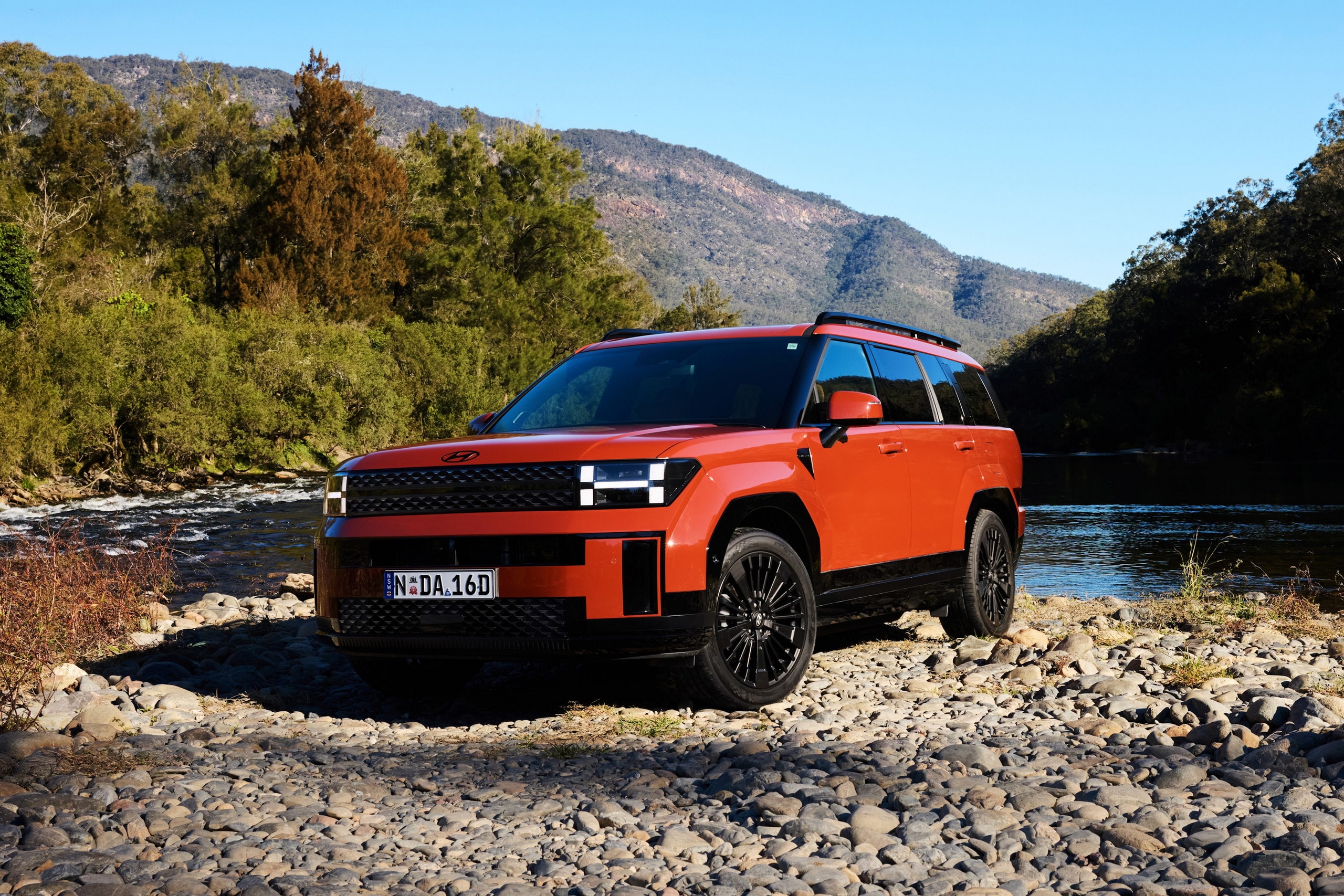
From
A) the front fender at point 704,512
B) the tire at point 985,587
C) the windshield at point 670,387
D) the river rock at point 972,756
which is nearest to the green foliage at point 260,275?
the windshield at point 670,387

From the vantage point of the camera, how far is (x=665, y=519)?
5340 mm

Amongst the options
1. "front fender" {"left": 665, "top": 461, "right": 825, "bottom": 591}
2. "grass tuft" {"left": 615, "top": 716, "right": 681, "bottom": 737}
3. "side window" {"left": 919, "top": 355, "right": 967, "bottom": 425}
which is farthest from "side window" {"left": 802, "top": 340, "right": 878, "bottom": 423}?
"grass tuft" {"left": 615, "top": 716, "right": 681, "bottom": 737}

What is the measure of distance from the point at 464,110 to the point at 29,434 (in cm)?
4726

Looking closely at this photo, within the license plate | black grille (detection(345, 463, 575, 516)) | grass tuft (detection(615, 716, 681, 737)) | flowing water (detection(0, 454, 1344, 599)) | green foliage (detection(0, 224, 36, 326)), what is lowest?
flowing water (detection(0, 454, 1344, 599))

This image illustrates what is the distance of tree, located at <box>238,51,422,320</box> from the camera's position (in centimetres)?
5597

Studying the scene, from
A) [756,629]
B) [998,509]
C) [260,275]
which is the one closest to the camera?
[756,629]

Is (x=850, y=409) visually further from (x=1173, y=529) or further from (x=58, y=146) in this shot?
(x=58, y=146)

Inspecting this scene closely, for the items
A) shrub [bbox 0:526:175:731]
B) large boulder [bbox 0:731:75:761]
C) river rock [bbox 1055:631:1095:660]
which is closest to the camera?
large boulder [bbox 0:731:75:761]

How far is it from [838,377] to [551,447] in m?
2.10

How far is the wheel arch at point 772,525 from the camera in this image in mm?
5562

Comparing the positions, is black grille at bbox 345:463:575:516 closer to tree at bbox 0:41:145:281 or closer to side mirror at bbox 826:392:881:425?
side mirror at bbox 826:392:881:425

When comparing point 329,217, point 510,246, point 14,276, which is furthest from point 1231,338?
point 14,276

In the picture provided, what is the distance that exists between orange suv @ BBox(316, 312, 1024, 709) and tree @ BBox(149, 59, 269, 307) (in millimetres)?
56229

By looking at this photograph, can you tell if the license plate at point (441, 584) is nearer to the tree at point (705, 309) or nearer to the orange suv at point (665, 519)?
the orange suv at point (665, 519)
